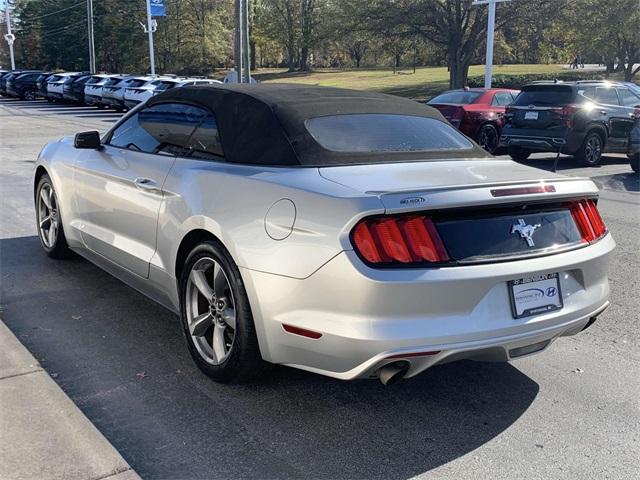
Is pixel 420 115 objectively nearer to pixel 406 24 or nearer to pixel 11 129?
pixel 11 129

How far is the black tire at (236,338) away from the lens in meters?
3.44

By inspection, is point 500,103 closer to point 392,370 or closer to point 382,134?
point 382,134

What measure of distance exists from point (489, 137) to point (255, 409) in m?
12.7

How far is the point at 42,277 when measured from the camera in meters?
5.59

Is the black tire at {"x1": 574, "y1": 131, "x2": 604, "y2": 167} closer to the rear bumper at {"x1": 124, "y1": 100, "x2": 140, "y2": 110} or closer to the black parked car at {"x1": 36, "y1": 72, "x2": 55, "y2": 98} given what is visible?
the rear bumper at {"x1": 124, "y1": 100, "x2": 140, "y2": 110}

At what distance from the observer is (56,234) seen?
230 inches

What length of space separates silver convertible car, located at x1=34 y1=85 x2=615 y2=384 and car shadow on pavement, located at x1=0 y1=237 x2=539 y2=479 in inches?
10.3

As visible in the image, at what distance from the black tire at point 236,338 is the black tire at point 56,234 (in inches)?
96.0

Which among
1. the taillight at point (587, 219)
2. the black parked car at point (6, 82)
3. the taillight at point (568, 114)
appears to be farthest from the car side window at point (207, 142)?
the black parked car at point (6, 82)

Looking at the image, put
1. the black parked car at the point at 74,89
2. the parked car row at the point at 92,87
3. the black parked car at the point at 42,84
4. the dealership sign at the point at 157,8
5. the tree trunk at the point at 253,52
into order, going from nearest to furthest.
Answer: the parked car row at the point at 92,87 < the black parked car at the point at 74,89 < the black parked car at the point at 42,84 < the dealership sign at the point at 157,8 < the tree trunk at the point at 253,52

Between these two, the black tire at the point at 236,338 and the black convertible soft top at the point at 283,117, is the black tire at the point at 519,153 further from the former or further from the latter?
the black tire at the point at 236,338

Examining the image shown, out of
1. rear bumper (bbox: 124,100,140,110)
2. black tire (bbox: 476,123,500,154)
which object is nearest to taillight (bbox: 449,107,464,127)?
black tire (bbox: 476,123,500,154)

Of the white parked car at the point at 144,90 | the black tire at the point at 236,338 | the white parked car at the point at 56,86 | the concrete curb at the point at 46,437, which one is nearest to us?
the concrete curb at the point at 46,437

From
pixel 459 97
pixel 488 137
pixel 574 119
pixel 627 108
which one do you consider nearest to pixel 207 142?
pixel 574 119
